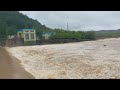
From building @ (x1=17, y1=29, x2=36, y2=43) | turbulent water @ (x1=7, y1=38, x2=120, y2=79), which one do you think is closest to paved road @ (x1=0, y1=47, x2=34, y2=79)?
turbulent water @ (x1=7, y1=38, x2=120, y2=79)

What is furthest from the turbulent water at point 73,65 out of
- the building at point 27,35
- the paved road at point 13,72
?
the building at point 27,35

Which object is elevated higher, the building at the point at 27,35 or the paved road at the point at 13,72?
the building at the point at 27,35

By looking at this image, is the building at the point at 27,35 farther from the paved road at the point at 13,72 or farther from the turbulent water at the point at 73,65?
the paved road at the point at 13,72

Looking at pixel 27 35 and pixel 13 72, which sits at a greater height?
pixel 27 35

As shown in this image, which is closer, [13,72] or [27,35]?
[13,72]

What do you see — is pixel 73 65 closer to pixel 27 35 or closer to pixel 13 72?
pixel 13 72

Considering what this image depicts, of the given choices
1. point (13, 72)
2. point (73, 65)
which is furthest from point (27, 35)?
point (13, 72)

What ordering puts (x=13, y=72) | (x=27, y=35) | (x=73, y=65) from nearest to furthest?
(x=13, y=72)
(x=73, y=65)
(x=27, y=35)

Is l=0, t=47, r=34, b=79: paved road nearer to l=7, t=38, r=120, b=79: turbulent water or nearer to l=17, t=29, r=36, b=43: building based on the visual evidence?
l=7, t=38, r=120, b=79: turbulent water
